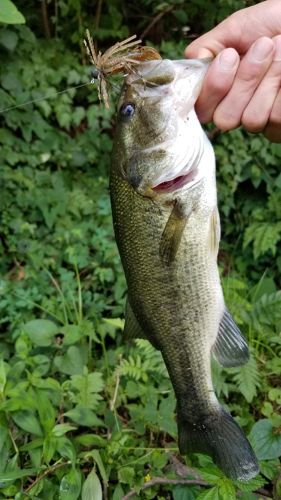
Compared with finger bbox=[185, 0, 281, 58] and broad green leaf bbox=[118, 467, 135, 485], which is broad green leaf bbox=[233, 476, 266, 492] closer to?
broad green leaf bbox=[118, 467, 135, 485]

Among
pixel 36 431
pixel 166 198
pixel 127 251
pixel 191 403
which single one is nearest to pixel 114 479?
pixel 36 431

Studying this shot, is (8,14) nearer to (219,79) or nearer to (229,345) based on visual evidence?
(219,79)

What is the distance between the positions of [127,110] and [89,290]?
2.25 metres

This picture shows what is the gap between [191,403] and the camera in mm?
1805

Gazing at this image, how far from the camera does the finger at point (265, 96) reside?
163cm

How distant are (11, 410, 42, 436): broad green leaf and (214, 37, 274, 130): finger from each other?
3.99 ft

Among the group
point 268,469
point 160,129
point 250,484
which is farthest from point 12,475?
point 160,129

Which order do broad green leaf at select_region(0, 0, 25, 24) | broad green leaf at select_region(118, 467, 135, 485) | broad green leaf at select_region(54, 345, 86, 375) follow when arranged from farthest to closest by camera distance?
broad green leaf at select_region(54, 345, 86, 375), broad green leaf at select_region(0, 0, 25, 24), broad green leaf at select_region(118, 467, 135, 485)

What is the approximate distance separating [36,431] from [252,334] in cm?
135

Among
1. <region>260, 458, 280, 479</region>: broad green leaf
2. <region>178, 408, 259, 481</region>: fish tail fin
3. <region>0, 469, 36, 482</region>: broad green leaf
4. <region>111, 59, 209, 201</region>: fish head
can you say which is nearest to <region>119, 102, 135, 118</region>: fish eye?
<region>111, 59, 209, 201</region>: fish head

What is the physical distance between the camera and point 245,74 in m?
1.63

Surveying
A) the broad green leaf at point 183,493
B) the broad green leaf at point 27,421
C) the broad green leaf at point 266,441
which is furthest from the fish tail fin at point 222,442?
the broad green leaf at point 27,421

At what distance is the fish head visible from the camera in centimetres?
149

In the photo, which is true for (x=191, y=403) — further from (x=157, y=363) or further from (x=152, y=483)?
(x=157, y=363)
